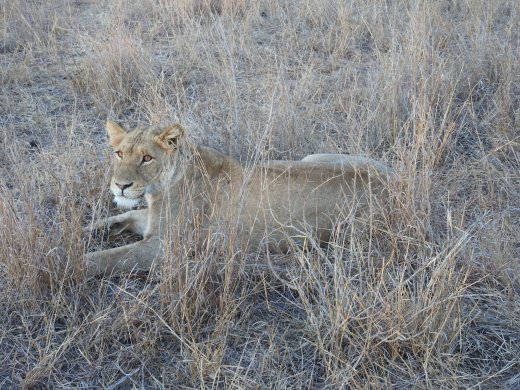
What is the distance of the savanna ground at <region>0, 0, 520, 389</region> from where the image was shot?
2678 millimetres

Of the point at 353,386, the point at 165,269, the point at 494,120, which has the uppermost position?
the point at 165,269

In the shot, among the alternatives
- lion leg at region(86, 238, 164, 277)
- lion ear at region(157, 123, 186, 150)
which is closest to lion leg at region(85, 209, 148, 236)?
lion leg at region(86, 238, 164, 277)

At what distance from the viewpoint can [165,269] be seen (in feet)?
9.43

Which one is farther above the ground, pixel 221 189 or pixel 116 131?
pixel 116 131

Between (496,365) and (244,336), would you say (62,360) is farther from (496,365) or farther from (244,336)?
(496,365)

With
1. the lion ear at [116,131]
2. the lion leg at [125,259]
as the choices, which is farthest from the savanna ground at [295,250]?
the lion ear at [116,131]

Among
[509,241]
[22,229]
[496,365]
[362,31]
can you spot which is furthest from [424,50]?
[22,229]

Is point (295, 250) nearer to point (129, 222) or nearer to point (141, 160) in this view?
point (141, 160)

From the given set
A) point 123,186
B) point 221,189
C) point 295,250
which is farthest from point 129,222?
point 295,250

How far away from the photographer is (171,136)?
3.57 meters

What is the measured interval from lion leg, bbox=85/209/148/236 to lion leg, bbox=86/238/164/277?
34cm

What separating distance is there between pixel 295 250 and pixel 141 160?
0.93 meters

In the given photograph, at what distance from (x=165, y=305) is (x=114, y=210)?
53.8 inches

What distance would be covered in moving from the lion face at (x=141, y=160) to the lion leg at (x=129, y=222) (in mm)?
210
